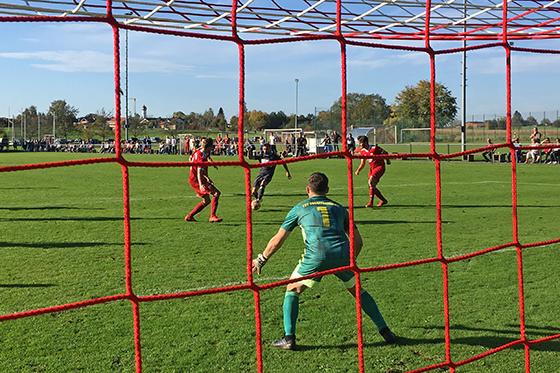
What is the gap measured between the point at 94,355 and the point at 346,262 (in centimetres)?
197

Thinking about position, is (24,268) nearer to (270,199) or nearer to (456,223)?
(456,223)

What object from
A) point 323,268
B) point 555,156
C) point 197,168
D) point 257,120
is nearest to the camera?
point 323,268

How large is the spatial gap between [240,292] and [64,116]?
81088 mm

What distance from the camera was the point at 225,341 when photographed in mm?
5098

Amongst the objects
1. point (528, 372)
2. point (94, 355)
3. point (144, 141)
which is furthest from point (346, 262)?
point (144, 141)

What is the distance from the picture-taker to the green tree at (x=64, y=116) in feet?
269

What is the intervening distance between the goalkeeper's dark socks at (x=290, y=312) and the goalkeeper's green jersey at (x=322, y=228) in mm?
285

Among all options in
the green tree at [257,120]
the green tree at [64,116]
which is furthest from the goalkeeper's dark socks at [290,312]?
the green tree at [64,116]

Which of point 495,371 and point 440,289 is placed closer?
point 495,371

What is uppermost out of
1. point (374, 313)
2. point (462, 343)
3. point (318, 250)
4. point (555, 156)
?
point (555, 156)

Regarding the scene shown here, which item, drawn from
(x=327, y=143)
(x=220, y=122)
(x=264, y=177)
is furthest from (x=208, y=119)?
(x=264, y=177)

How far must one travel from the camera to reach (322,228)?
5.11 meters

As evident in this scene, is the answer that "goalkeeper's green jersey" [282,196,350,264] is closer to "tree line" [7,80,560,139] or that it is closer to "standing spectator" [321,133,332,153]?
"tree line" [7,80,560,139]

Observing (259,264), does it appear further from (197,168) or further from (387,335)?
(197,168)
